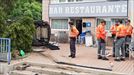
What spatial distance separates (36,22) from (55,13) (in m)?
6.83

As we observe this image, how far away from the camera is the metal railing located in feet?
38.6

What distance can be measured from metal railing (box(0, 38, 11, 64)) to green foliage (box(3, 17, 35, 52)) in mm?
1151

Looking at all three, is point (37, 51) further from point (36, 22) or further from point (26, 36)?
point (36, 22)

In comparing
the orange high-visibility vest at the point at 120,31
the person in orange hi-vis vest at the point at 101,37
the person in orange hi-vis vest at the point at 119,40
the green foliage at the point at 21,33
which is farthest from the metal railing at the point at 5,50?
the orange high-visibility vest at the point at 120,31

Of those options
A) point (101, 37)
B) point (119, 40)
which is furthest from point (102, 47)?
point (119, 40)

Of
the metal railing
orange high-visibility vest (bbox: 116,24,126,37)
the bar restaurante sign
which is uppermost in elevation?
the bar restaurante sign

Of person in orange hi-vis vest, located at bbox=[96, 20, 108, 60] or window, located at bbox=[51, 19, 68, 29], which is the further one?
window, located at bbox=[51, 19, 68, 29]

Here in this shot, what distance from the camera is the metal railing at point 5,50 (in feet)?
38.6

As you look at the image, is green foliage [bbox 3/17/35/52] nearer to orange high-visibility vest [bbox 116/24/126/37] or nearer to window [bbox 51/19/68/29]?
orange high-visibility vest [bbox 116/24/126/37]

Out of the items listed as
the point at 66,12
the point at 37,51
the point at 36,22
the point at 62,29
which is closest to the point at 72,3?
the point at 66,12

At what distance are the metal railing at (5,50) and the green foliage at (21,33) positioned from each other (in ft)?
3.78

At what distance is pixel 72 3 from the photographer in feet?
73.5

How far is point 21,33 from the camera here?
13680 millimetres

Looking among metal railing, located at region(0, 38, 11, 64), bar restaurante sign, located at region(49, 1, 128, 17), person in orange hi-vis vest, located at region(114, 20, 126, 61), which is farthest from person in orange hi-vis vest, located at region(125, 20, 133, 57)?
bar restaurante sign, located at region(49, 1, 128, 17)
